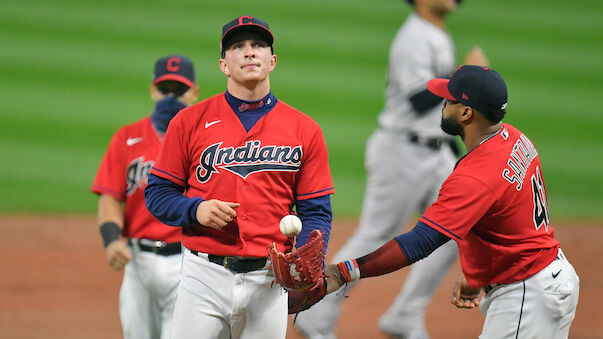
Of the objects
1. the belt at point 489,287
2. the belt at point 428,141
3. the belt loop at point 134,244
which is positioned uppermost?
the belt at point 428,141

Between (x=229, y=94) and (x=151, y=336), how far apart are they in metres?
1.44

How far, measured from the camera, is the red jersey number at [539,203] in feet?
9.70

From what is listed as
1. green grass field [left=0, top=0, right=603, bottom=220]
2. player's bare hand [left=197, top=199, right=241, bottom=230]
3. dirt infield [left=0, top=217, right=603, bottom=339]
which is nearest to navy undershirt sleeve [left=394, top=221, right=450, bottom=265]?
player's bare hand [left=197, top=199, right=241, bottom=230]

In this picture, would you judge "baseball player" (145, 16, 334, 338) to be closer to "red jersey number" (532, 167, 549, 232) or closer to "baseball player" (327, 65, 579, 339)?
"baseball player" (327, 65, 579, 339)

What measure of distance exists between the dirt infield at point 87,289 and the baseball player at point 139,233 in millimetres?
1290

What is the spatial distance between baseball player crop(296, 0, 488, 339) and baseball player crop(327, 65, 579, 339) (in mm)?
1602

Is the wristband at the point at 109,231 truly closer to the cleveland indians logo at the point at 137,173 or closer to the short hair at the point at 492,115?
the cleveland indians logo at the point at 137,173

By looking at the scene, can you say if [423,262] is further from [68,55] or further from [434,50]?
[68,55]

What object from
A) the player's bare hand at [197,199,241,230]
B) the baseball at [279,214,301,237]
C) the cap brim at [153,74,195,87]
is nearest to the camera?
the baseball at [279,214,301,237]

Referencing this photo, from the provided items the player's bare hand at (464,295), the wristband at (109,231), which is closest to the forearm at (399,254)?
the player's bare hand at (464,295)

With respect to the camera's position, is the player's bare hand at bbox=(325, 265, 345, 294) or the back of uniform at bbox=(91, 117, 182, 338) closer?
the player's bare hand at bbox=(325, 265, 345, 294)

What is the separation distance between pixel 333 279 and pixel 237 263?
1.33ft

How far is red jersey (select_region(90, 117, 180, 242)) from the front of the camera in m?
3.71

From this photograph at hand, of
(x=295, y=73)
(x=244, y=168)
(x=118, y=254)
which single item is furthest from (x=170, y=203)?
(x=295, y=73)
